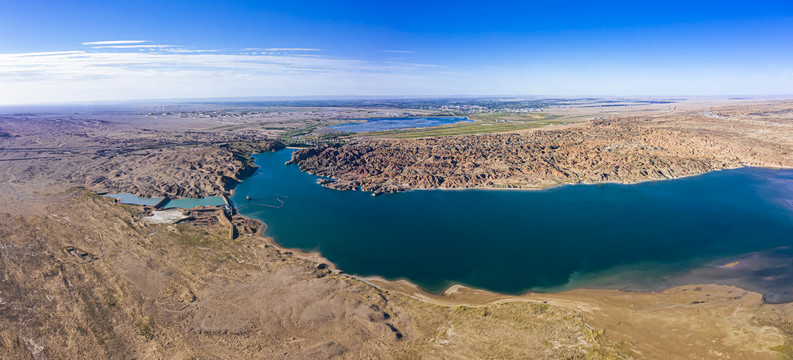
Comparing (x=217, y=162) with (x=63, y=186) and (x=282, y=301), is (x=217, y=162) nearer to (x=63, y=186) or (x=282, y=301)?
(x=63, y=186)

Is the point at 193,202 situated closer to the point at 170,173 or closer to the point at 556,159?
the point at 170,173

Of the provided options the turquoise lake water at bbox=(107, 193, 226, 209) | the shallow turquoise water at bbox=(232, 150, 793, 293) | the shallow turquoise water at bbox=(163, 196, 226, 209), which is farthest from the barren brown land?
the shallow turquoise water at bbox=(163, 196, 226, 209)

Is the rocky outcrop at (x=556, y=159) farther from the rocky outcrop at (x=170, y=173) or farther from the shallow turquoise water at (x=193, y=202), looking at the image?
the shallow turquoise water at (x=193, y=202)

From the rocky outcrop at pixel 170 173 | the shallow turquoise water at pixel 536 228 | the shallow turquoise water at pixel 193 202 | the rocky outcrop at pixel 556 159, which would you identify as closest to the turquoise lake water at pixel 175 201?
the shallow turquoise water at pixel 193 202

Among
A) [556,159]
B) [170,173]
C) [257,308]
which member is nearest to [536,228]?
[257,308]

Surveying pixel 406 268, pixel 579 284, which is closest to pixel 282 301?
pixel 406 268

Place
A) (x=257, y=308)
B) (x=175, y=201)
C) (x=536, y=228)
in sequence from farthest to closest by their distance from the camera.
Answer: (x=175, y=201)
(x=536, y=228)
(x=257, y=308)
